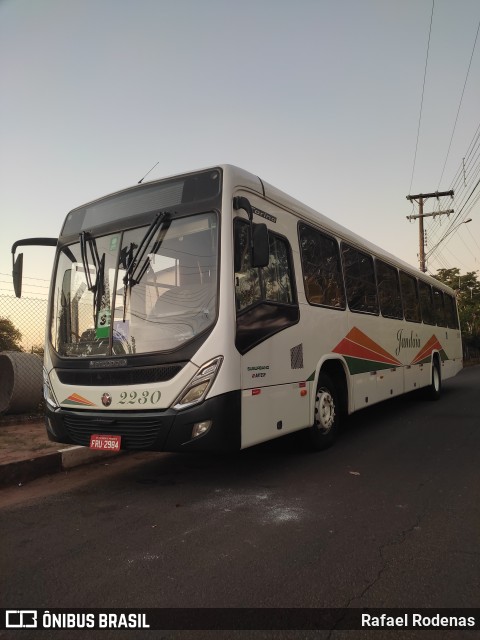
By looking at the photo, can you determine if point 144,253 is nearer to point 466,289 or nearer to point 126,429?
point 126,429

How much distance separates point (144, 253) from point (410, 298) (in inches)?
290

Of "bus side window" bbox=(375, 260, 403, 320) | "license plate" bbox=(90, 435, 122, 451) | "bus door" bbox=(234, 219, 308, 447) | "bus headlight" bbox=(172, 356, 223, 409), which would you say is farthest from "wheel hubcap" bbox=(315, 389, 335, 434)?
"bus side window" bbox=(375, 260, 403, 320)

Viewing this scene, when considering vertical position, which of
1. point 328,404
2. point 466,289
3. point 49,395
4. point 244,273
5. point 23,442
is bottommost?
point 23,442

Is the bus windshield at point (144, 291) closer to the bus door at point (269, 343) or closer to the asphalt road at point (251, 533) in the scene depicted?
the bus door at point (269, 343)

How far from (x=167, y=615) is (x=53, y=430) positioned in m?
3.15

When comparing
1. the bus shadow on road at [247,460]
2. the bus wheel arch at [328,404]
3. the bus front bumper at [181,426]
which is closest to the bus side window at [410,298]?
the bus shadow on road at [247,460]

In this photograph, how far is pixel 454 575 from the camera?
2.96 metres

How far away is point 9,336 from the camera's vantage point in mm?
9164

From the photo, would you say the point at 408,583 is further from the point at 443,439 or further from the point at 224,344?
the point at 443,439

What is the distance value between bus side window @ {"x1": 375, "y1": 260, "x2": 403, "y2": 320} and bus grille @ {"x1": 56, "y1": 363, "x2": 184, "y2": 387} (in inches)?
210

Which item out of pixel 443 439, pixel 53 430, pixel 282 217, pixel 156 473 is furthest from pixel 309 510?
pixel 443 439

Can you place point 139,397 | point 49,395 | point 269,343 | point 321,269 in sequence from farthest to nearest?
1. point 321,269
2. point 49,395
3. point 269,343
4. point 139,397

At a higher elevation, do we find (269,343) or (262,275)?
(262,275)

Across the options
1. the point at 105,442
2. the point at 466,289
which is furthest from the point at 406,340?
the point at 466,289
